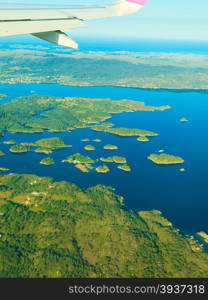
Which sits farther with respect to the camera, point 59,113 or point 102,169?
point 59,113

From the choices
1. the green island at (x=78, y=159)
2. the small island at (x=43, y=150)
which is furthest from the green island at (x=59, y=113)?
the green island at (x=78, y=159)

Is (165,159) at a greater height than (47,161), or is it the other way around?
(165,159)

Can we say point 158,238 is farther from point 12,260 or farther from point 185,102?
point 185,102

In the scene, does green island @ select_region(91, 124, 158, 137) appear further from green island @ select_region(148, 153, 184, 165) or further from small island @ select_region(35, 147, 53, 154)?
small island @ select_region(35, 147, 53, 154)

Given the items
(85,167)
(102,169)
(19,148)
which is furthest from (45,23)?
(19,148)

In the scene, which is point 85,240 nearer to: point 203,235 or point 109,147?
point 203,235


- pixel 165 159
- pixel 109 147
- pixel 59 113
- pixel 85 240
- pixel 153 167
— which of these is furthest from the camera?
pixel 59 113

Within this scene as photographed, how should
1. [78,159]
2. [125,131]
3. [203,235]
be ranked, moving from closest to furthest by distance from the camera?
[203,235] → [78,159] → [125,131]
